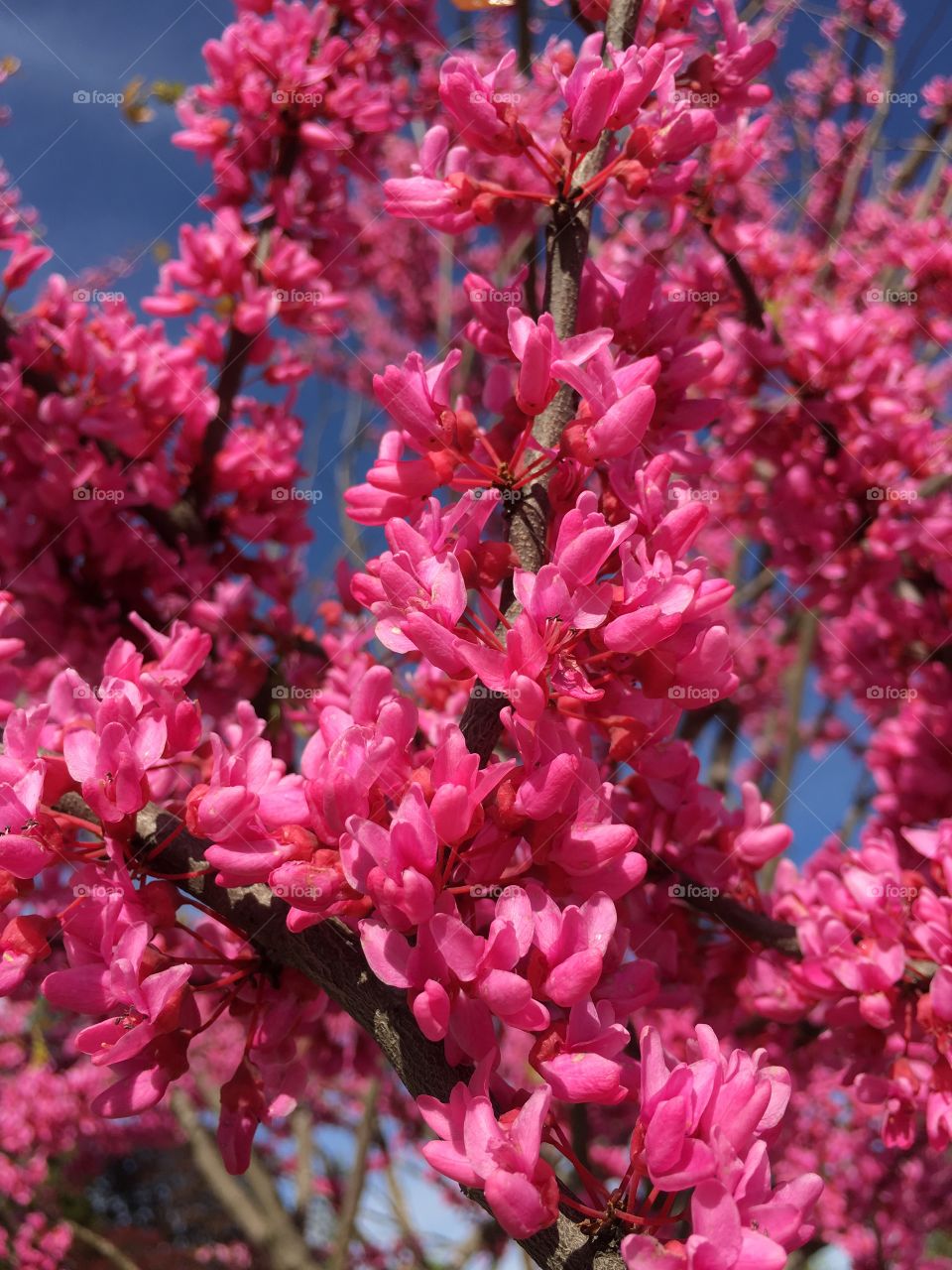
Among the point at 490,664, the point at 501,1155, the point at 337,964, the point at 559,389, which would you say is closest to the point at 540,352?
the point at 559,389

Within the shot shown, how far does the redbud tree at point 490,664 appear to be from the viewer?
43.5 inches

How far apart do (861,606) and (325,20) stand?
8.66 feet

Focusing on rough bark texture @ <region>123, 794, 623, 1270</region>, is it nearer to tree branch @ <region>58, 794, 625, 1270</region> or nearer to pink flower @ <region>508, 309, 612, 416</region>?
tree branch @ <region>58, 794, 625, 1270</region>

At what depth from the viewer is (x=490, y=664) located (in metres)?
1.13

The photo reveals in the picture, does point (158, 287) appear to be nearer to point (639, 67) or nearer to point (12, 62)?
point (12, 62)

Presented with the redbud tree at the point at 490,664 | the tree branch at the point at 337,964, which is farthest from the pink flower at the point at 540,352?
the tree branch at the point at 337,964

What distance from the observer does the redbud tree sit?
1105 millimetres

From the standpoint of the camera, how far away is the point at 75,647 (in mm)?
2643

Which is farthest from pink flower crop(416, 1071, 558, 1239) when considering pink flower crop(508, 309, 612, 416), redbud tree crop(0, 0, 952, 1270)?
pink flower crop(508, 309, 612, 416)

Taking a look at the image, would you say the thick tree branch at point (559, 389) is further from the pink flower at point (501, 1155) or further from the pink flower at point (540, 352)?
the pink flower at point (501, 1155)

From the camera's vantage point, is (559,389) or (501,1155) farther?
(559,389)

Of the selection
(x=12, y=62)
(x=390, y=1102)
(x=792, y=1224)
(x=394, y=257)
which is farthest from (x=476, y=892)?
(x=394, y=257)

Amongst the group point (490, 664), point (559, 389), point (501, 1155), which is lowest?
point (501, 1155)

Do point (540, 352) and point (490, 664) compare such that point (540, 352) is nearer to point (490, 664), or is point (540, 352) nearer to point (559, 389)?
point (559, 389)
